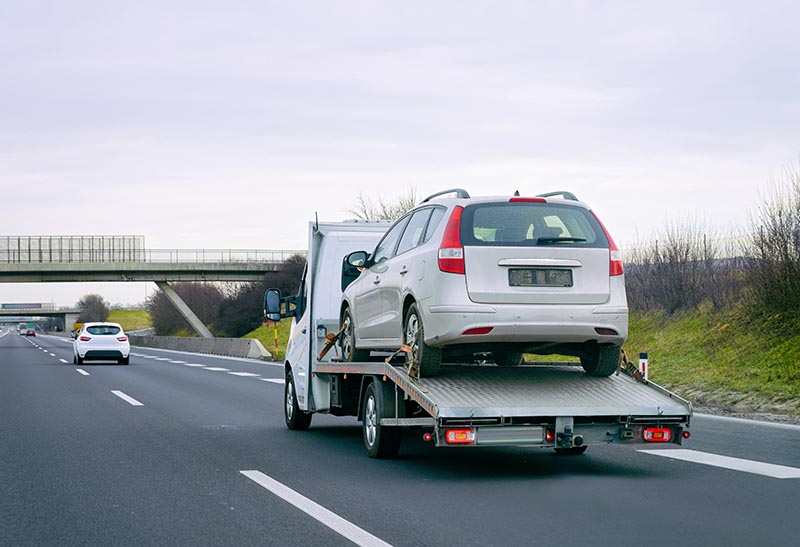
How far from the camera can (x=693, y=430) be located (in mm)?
12320

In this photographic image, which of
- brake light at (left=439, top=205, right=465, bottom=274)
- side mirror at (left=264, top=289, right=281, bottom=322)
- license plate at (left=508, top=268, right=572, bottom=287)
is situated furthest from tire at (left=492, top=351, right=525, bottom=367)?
side mirror at (left=264, top=289, right=281, bottom=322)

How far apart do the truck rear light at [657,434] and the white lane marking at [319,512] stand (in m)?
2.88

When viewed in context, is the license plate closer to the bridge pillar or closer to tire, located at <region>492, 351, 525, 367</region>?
tire, located at <region>492, 351, 525, 367</region>

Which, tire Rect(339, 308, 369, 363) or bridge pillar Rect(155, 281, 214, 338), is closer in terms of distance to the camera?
tire Rect(339, 308, 369, 363)

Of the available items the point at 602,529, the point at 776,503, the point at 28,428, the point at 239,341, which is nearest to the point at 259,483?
the point at 602,529

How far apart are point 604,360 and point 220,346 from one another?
38.3 m

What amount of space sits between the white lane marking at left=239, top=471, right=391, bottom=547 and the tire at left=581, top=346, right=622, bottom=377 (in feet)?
10.1

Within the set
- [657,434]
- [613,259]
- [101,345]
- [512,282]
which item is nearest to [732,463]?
[657,434]

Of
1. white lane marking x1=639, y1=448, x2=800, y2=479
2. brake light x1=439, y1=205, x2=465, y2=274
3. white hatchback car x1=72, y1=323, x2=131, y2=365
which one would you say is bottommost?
white hatchback car x1=72, y1=323, x2=131, y2=365

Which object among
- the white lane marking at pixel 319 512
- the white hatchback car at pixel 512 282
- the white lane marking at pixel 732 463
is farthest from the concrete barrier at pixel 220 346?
the white lane marking at pixel 319 512

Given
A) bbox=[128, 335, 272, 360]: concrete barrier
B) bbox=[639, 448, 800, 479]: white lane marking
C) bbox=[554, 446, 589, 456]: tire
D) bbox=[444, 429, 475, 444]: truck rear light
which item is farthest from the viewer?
bbox=[128, 335, 272, 360]: concrete barrier

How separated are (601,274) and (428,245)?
147cm

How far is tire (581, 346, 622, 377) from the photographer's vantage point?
9406 mm

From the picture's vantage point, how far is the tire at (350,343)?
10906 mm
